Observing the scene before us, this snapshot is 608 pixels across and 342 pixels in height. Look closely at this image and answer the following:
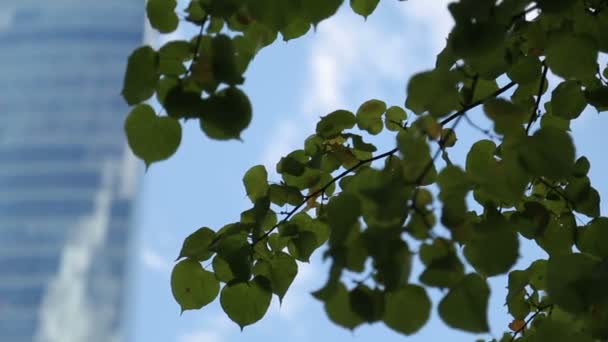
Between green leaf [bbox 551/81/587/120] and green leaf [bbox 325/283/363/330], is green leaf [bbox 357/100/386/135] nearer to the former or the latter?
green leaf [bbox 551/81/587/120]

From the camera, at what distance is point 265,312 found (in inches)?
18.6

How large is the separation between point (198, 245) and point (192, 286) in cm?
2

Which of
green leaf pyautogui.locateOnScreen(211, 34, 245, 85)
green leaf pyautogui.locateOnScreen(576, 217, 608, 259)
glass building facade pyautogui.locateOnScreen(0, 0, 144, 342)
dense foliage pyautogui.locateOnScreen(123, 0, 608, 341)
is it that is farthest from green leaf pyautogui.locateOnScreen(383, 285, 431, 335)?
glass building facade pyautogui.locateOnScreen(0, 0, 144, 342)

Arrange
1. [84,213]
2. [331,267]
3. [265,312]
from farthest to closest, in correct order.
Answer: [84,213], [265,312], [331,267]

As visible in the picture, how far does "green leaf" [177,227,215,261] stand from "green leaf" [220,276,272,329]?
1.1 inches

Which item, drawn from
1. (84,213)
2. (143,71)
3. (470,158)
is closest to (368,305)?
(143,71)

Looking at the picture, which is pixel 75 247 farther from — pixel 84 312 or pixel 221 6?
pixel 221 6

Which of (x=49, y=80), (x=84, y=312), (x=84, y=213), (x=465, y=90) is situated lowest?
(x=465, y=90)

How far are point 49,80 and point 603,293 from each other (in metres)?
24.5

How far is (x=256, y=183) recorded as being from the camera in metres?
0.55

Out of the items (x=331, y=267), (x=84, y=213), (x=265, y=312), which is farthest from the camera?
(x=84, y=213)

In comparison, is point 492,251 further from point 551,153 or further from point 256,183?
point 256,183

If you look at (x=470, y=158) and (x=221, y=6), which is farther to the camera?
(x=470, y=158)

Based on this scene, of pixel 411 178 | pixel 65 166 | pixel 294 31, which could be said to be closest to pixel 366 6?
pixel 294 31
